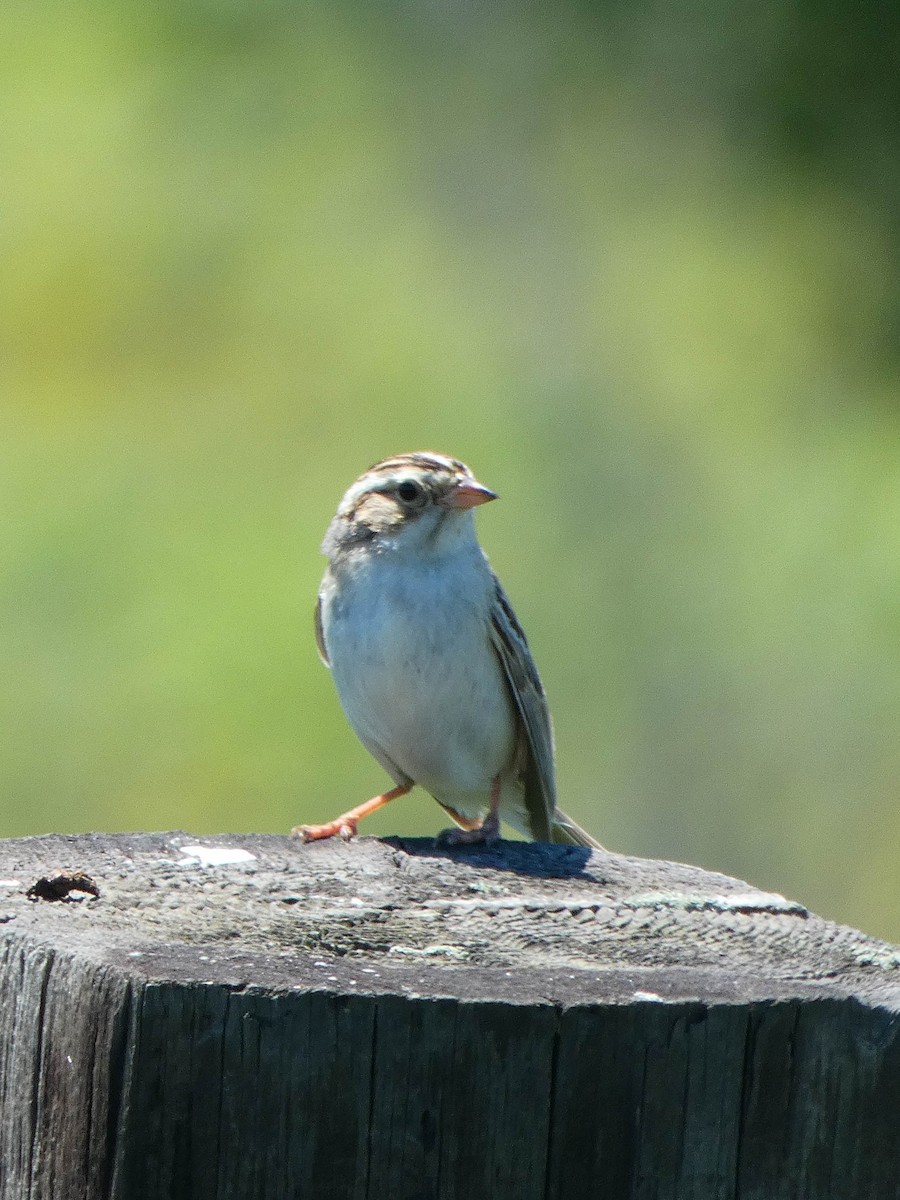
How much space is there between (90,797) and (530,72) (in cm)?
781

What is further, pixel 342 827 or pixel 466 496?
pixel 466 496

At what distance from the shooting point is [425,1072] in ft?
8.40

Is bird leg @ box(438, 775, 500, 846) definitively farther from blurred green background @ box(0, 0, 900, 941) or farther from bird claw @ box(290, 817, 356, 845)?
blurred green background @ box(0, 0, 900, 941)

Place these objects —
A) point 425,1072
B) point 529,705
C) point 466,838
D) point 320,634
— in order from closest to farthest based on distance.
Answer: point 425,1072 < point 466,838 < point 529,705 < point 320,634

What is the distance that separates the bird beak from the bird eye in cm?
8

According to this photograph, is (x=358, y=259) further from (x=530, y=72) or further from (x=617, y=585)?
(x=617, y=585)

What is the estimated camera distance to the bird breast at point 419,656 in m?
5.03

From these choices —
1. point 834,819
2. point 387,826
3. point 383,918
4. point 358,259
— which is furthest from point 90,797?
point 383,918

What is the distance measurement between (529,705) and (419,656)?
47cm

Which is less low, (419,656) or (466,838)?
(419,656)

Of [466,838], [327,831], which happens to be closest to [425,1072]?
[466,838]

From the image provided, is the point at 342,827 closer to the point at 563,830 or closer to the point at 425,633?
the point at 425,633

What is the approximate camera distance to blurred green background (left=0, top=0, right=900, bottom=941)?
11117 mm

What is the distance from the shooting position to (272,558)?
12.4 m
